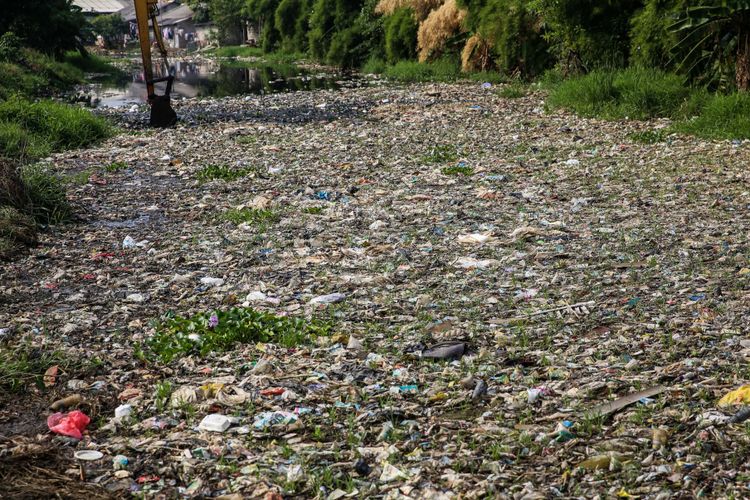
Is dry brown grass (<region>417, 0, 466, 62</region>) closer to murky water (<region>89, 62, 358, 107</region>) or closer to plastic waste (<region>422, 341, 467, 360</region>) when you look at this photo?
murky water (<region>89, 62, 358, 107</region>)

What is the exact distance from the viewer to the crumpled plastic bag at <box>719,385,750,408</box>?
3.94m

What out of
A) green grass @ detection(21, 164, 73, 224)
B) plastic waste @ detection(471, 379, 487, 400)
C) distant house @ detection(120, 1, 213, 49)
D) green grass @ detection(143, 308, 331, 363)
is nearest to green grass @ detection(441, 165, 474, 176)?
green grass @ detection(21, 164, 73, 224)

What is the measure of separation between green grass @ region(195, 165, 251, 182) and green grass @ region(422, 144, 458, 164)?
2324 millimetres

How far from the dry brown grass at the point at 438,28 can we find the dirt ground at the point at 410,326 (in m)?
13.6

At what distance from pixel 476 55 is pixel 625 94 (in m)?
9.22

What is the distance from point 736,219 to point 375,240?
3.05 metres

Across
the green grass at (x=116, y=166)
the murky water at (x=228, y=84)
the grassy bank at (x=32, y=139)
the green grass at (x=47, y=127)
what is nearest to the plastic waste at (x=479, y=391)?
the grassy bank at (x=32, y=139)

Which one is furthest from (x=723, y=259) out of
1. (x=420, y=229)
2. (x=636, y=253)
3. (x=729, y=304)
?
(x=420, y=229)

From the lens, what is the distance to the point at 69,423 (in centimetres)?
416

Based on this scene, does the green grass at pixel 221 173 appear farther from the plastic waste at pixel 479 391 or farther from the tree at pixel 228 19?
the tree at pixel 228 19

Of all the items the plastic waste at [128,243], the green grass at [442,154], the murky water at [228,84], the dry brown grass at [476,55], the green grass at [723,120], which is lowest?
the plastic waste at [128,243]

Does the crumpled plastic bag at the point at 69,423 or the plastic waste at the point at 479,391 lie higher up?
the crumpled plastic bag at the point at 69,423

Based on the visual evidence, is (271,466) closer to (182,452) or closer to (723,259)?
(182,452)

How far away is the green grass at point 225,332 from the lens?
508 cm
